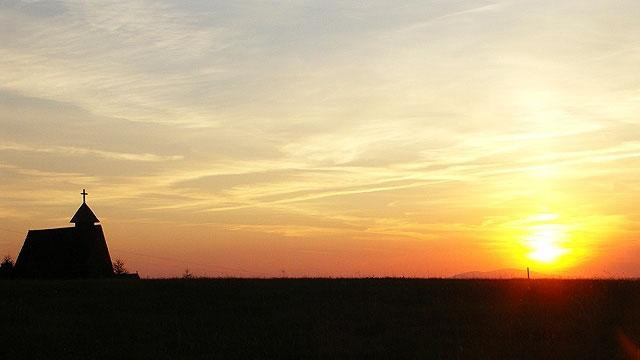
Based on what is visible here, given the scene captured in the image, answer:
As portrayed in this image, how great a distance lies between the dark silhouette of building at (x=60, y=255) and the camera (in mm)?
70000

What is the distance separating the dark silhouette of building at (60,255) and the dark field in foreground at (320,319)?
91.4 feet

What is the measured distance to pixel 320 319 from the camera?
3228 centimetres

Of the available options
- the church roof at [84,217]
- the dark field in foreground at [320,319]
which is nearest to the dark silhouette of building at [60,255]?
the church roof at [84,217]

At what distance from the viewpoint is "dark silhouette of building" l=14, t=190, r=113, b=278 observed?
70000mm

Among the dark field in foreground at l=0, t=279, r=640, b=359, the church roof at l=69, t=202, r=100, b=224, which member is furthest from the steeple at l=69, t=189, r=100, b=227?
the dark field in foreground at l=0, t=279, r=640, b=359

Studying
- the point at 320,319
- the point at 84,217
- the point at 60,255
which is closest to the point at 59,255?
the point at 60,255

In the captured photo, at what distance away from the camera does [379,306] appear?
1375 inches

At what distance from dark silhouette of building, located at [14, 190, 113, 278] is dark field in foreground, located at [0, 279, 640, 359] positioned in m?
27.9

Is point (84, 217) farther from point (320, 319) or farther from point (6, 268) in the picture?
point (320, 319)

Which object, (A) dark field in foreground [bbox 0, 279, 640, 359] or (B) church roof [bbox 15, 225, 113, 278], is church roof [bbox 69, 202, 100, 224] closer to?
(B) church roof [bbox 15, 225, 113, 278]

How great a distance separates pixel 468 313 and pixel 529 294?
16.3 feet

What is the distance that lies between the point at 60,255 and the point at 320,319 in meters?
44.5

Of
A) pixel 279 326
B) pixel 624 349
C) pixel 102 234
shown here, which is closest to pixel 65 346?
pixel 279 326

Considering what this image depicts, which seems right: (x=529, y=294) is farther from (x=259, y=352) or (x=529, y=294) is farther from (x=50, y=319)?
(x=50, y=319)
